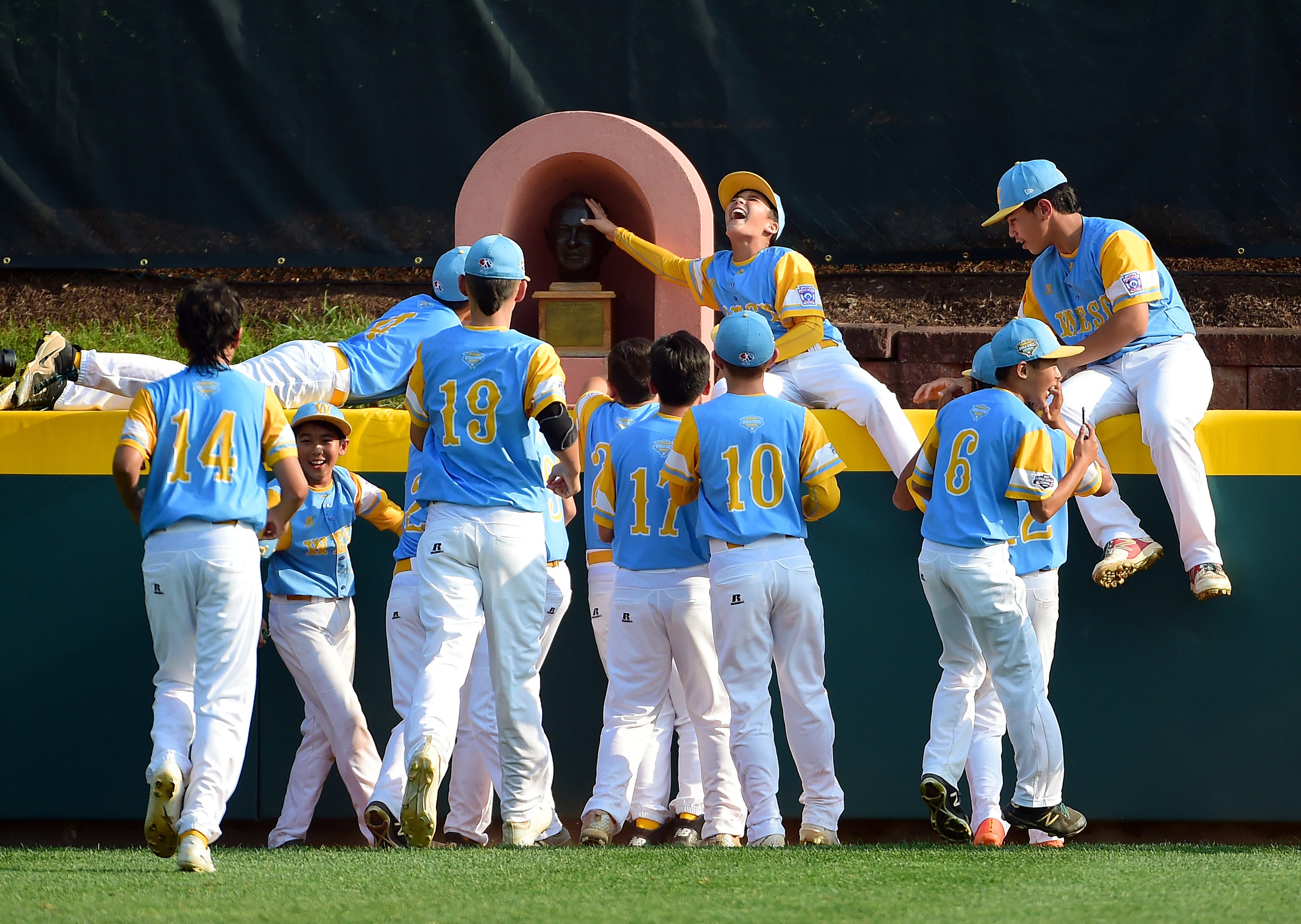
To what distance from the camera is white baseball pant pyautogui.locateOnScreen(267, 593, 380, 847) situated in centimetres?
531

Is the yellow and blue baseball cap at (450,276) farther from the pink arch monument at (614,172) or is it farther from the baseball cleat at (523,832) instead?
the baseball cleat at (523,832)

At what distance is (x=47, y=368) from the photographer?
569cm

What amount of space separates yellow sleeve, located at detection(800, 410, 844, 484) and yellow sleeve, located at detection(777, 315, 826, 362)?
114 centimetres

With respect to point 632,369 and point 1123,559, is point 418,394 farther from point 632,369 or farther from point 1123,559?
point 1123,559

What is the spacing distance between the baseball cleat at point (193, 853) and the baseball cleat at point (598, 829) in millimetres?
1354

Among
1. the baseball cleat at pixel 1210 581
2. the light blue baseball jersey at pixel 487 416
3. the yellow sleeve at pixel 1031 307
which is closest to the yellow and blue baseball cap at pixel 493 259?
the light blue baseball jersey at pixel 487 416

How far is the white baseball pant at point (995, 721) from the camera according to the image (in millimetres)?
5004

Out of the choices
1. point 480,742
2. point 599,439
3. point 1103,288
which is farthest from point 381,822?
point 1103,288

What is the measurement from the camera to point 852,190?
26.7ft

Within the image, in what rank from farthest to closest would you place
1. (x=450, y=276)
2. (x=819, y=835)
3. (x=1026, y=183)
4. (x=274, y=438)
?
(x=450, y=276), (x=1026, y=183), (x=819, y=835), (x=274, y=438)

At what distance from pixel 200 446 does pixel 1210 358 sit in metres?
5.54

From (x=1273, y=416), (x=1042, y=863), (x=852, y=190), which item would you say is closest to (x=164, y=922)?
(x=1042, y=863)

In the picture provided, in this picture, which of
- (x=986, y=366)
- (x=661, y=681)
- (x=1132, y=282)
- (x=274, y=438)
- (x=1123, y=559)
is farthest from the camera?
(x=1132, y=282)

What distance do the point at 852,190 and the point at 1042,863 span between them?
469 cm
